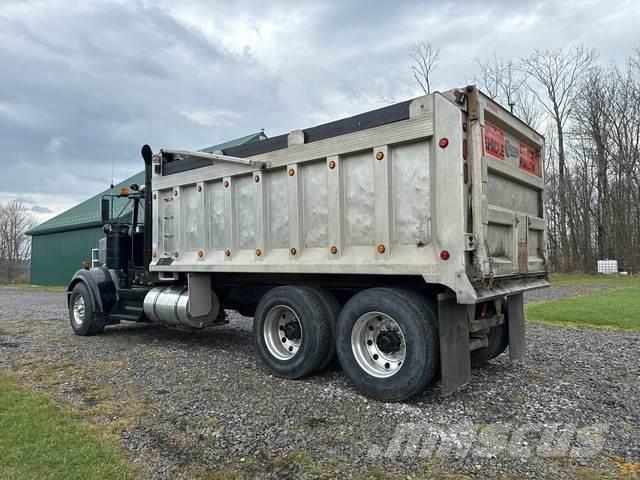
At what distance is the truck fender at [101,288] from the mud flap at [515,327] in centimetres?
623

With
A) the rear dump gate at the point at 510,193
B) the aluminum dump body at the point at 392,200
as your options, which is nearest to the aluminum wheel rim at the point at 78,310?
the aluminum dump body at the point at 392,200

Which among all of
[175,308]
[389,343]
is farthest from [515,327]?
[175,308]

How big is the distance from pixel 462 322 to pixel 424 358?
54cm

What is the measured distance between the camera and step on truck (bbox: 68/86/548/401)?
159 inches

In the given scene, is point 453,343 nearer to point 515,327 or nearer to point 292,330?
point 515,327

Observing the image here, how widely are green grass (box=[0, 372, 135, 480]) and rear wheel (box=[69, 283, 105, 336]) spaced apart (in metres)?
3.66

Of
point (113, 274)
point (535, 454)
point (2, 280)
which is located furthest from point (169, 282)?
point (2, 280)

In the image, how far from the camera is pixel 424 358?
157 inches

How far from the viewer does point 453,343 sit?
13.4 ft

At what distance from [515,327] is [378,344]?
1.87 m

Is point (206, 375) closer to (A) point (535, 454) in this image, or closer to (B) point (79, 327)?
(A) point (535, 454)

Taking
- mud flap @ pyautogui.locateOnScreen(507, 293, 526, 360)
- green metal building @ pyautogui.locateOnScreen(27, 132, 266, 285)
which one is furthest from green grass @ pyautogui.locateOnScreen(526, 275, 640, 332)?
green metal building @ pyautogui.locateOnScreen(27, 132, 266, 285)

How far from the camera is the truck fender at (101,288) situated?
7.75 metres

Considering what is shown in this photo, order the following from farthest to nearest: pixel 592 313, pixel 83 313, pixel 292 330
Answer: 1. pixel 592 313
2. pixel 83 313
3. pixel 292 330
